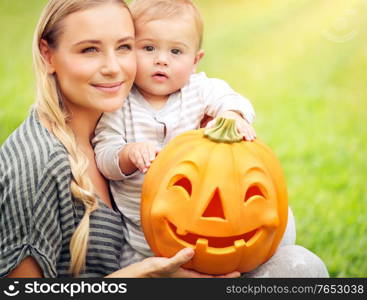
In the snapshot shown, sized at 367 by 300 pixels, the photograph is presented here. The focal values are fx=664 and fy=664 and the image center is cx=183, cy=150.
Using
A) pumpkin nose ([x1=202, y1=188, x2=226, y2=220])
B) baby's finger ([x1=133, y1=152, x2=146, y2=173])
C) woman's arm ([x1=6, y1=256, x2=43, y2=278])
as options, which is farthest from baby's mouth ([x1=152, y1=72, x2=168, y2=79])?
woman's arm ([x1=6, y1=256, x2=43, y2=278])

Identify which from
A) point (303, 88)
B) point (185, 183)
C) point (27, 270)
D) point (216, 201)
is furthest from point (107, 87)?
point (303, 88)

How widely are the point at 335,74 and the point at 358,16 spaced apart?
2.02ft

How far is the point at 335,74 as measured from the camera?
6301 mm

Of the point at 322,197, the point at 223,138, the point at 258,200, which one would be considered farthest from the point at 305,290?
the point at 322,197

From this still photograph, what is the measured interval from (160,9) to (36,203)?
0.79 meters

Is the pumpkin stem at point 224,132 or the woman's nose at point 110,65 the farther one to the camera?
the woman's nose at point 110,65

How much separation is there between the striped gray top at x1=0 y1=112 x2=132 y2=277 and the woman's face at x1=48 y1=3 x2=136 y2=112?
0.19 m

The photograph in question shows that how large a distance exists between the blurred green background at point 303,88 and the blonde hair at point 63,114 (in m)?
1.81

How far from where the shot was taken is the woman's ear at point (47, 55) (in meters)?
2.26

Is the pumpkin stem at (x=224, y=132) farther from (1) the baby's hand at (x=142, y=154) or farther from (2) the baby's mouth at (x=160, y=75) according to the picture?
(2) the baby's mouth at (x=160, y=75)

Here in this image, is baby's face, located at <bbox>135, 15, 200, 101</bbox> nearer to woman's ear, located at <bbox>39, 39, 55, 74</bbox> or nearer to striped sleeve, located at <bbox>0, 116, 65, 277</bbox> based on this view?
woman's ear, located at <bbox>39, 39, 55, 74</bbox>

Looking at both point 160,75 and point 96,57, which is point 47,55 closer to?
point 96,57

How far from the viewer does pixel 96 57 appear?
2.21 m

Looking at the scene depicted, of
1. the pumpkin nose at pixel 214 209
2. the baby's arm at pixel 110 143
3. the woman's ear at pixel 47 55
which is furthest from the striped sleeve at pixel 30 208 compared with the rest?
the pumpkin nose at pixel 214 209
